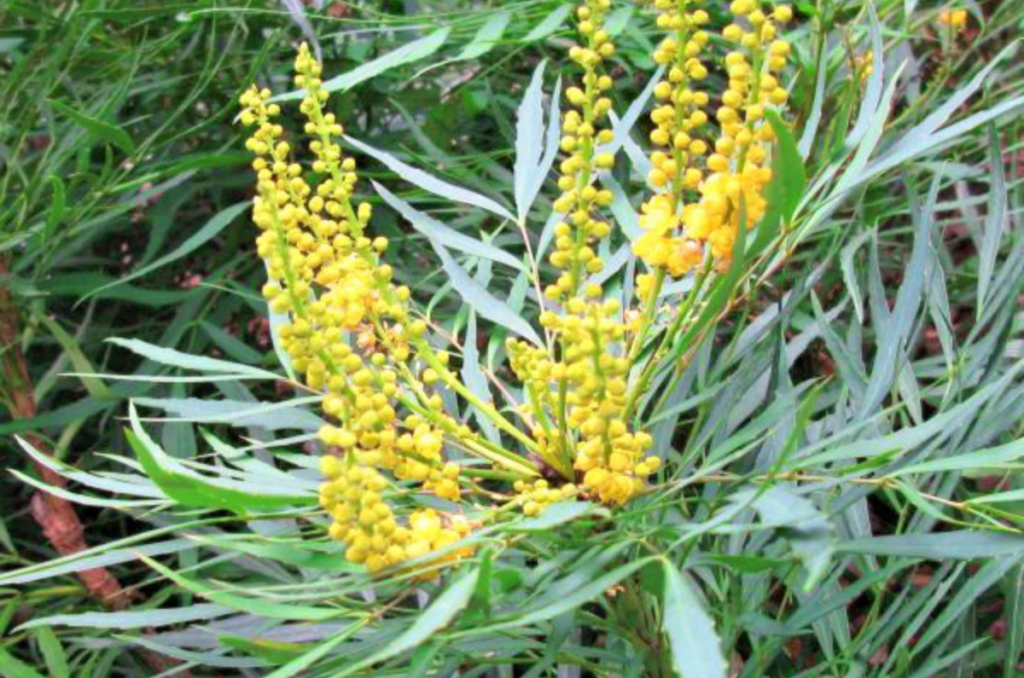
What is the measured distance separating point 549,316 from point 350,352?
3.7 inches

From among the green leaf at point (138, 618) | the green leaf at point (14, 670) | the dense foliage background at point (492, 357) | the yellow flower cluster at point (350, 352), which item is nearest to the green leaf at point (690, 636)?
the dense foliage background at point (492, 357)

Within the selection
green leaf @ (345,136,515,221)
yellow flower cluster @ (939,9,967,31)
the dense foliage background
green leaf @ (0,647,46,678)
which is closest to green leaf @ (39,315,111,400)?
the dense foliage background

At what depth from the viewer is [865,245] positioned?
1.05 meters

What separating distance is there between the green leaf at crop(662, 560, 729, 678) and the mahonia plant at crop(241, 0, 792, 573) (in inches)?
3.4

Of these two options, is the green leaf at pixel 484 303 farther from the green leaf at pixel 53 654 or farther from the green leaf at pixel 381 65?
the green leaf at pixel 53 654

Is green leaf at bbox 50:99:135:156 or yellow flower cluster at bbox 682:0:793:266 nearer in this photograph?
yellow flower cluster at bbox 682:0:793:266

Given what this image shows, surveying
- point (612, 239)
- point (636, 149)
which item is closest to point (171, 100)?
point (612, 239)

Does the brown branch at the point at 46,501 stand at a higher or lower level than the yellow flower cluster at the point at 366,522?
lower

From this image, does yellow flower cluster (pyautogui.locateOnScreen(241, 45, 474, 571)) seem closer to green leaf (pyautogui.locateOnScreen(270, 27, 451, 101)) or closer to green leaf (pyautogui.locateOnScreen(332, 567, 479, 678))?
green leaf (pyautogui.locateOnScreen(332, 567, 479, 678))

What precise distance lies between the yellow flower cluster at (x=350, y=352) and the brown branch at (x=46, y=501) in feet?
1.37

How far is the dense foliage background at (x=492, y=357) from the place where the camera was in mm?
551

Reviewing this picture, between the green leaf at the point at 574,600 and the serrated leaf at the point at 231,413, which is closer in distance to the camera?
the green leaf at the point at 574,600

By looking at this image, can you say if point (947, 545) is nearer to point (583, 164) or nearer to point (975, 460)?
point (975, 460)

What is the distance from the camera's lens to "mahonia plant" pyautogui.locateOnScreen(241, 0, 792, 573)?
51 cm
